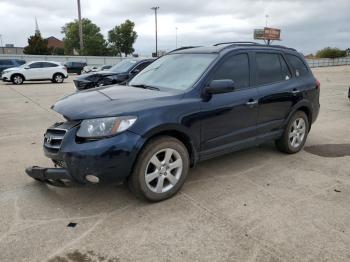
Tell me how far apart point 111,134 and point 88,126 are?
0.83 feet

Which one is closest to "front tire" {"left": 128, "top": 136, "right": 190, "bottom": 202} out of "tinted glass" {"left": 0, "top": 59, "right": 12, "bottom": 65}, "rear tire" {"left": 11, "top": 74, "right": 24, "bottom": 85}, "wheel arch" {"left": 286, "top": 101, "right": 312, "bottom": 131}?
"wheel arch" {"left": 286, "top": 101, "right": 312, "bottom": 131}

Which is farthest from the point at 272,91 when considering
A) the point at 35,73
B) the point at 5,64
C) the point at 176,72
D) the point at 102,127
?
the point at 5,64

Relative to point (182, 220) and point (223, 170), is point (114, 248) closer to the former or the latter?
point (182, 220)

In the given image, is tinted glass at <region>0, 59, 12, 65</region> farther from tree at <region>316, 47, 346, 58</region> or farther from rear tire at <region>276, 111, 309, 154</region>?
tree at <region>316, 47, 346, 58</region>

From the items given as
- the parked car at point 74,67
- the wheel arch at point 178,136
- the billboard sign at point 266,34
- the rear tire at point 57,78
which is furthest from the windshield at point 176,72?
the billboard sign at point 266,34

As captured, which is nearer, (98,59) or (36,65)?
(36,65)

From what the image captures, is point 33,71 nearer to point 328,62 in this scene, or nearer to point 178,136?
point 178,136

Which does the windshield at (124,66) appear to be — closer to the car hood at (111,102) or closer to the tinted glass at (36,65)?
the car hood at (111,102)

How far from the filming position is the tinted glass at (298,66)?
5543 mm

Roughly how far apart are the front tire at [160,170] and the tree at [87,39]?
228ft

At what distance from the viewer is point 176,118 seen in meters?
3.79

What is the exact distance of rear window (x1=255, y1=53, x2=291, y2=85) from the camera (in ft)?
16.0

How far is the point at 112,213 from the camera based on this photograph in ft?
11.8

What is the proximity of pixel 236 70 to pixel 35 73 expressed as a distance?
19638 millimetres
